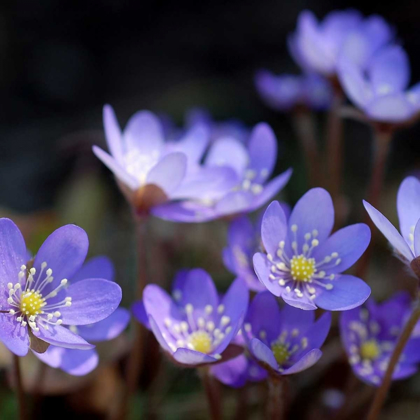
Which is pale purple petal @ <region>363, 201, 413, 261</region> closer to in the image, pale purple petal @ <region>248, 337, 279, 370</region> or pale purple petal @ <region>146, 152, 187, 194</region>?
pale purple petal @ <region>248, 337, 279, 370</region>

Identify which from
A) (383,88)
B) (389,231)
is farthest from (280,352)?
(383,88)

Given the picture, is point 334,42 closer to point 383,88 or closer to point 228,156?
point 383,88

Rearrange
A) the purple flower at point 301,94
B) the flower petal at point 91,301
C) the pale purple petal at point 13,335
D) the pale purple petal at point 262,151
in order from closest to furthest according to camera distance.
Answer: the pale purple petal at point 13,335 < the flower petal at point 91,301 < the pale purple petal at point 262,151 < the purple flower at point 301,94

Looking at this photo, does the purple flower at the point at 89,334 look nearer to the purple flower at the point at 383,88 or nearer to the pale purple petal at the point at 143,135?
the pale purple petal at the point at 143,135

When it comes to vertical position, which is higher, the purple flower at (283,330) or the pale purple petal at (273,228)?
the pale purple petal at (273,228)

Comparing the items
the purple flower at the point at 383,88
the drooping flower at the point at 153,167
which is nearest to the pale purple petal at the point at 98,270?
the drooping flower at the point at 153,167

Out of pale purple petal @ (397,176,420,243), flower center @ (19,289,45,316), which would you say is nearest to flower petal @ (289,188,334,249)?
pale purple petal @ (397,176,420,243)

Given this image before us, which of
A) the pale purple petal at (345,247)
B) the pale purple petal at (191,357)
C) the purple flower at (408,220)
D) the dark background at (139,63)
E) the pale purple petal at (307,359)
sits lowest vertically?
the dark background at (139,63)
